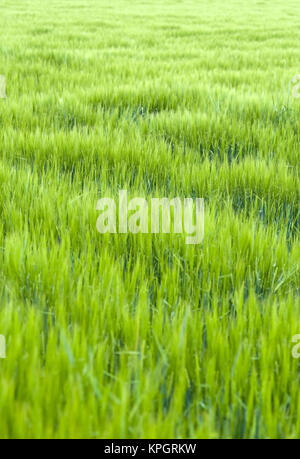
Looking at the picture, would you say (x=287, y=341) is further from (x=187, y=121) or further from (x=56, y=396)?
(x=187, y=121)

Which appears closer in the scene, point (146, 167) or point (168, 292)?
point (168, 292)

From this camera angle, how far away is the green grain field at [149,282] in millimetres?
723

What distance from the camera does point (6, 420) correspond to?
0.68 metres

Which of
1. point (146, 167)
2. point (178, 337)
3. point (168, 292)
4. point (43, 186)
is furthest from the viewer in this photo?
point (146, 167)

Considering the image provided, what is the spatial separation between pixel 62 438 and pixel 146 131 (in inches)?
82.5

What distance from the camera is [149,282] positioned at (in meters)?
1.12

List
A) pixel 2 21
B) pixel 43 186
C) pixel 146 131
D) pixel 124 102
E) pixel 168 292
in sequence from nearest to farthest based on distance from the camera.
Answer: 1. pixel 168 292
2. pixel 43 186
3. pixel 146 131
4. pixel 124 102
5. pixel 2 21

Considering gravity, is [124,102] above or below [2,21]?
below

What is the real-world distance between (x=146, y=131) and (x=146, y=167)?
667 millimetres

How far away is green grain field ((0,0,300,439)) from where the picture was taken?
0.72 metres
